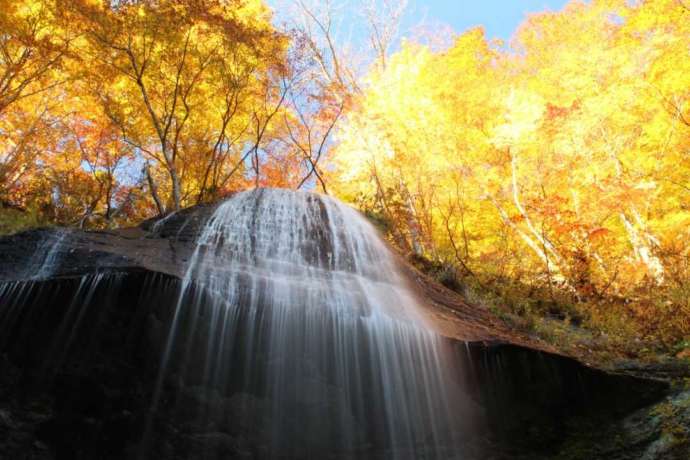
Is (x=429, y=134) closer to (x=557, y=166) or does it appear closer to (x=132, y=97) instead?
(x=557, y=166)

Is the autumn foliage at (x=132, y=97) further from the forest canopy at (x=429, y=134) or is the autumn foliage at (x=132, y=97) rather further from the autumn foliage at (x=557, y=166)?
the autumn foliage at (x=557, y=166)

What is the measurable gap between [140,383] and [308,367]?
199 cm

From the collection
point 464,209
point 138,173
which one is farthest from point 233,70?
point 464,209

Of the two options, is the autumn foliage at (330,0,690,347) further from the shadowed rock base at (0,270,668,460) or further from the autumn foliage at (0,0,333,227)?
the shadowed rock base at (0,270,668,460)

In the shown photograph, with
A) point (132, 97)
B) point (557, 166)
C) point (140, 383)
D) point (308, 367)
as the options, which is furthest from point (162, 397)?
point (557, 166)

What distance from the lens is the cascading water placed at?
5070mm

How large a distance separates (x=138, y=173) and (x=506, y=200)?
499 inches

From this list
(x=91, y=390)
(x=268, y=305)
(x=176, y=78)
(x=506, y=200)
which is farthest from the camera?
(x=506, y=200)

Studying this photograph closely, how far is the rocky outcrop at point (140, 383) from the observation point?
4602mm

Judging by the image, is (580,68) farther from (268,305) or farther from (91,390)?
(91,390)

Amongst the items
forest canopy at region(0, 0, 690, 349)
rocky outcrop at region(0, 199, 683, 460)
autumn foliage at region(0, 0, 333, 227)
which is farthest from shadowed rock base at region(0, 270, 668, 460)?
autumn foliage at region(0, 0, 333, 227)

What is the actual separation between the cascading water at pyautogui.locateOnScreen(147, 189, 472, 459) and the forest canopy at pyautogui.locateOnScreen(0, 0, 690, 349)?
4.09 m

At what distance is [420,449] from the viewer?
5363 mm

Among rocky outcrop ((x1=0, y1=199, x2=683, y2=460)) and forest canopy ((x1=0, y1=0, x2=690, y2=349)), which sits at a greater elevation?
forest canopy ((x1=0, y1=0, x2=690, y2=349))
